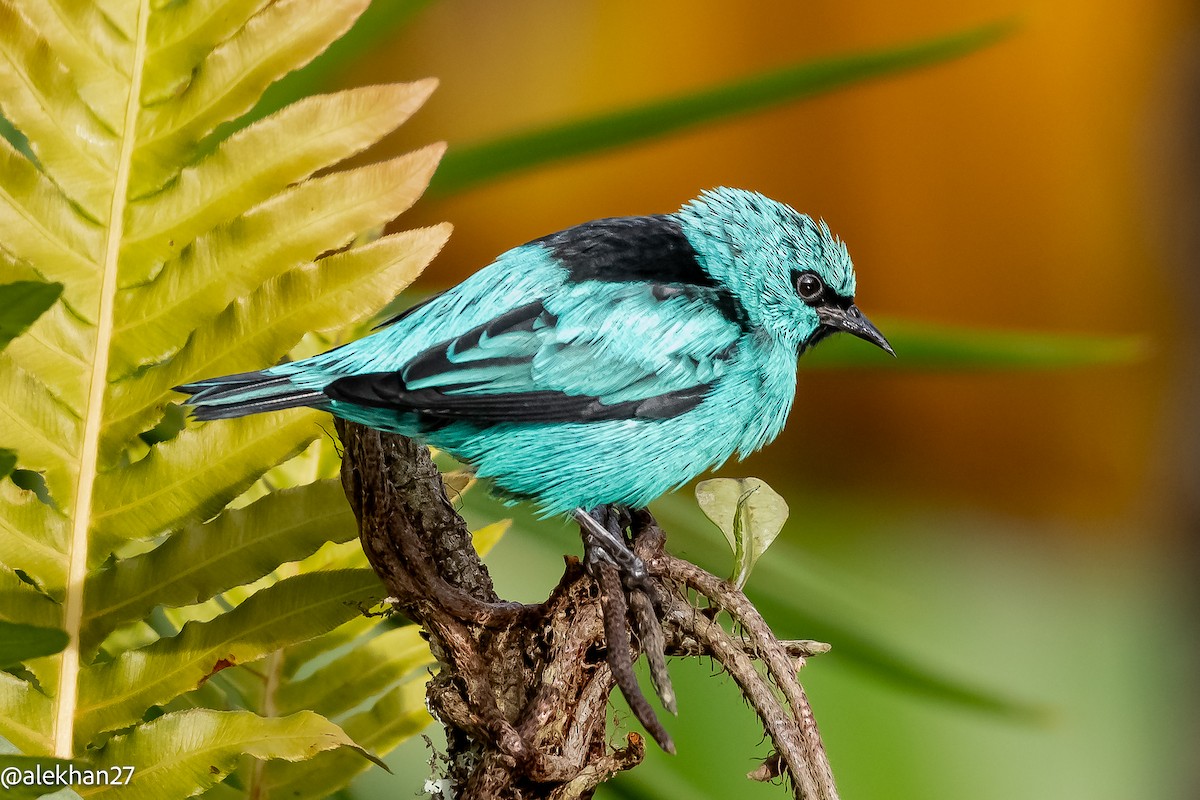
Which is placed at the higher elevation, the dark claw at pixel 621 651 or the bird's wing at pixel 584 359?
the bird's wing at pixel 584 359

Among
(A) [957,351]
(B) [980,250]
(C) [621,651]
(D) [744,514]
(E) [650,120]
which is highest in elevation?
(B) [980,250]

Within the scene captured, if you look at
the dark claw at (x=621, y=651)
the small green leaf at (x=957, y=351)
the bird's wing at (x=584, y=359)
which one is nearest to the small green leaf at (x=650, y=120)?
the bird's wing at (x=584, y=359)

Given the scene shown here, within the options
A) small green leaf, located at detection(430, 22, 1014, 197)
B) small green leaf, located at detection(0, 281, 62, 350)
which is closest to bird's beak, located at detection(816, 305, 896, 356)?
small green leaf, located at detection(430, 22, 1014, 197)

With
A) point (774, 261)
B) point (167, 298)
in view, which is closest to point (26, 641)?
point (167, 298)

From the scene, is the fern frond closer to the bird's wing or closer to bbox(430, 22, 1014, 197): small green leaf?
the bird's wing

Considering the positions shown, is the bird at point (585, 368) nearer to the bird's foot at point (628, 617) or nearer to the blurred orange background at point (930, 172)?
the bird's foot at point (628, 617)

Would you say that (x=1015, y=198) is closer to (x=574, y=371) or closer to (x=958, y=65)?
(x=958, y=65)

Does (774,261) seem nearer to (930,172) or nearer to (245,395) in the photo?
(245,395)
